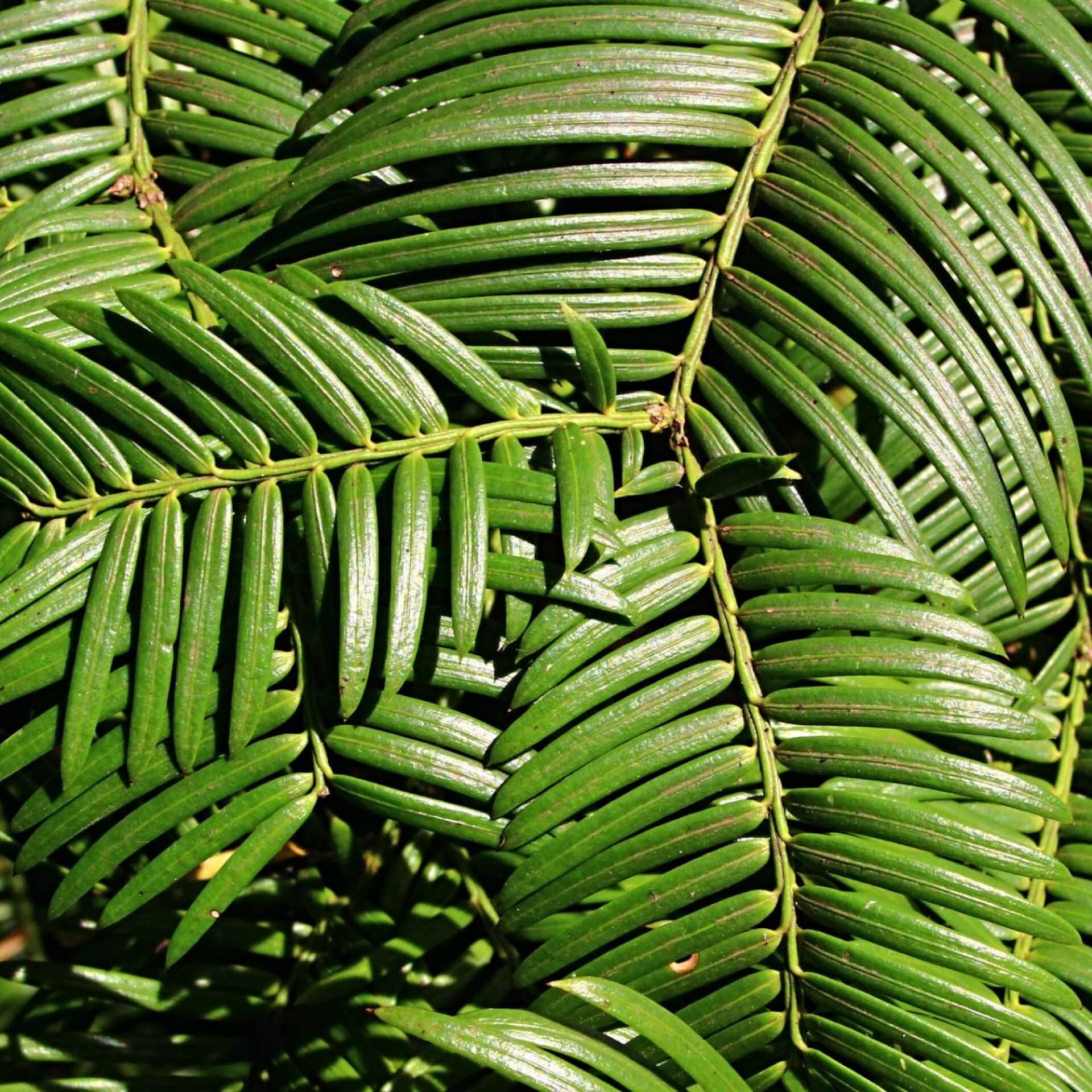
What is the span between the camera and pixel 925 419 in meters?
0.84

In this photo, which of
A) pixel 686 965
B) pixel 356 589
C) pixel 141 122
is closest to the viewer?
pixel 356 589

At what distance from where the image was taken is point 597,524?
0.83 metres

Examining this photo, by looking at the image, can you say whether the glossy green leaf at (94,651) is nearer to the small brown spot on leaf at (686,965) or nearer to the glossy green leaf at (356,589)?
the glossy green leaf at (356,589)

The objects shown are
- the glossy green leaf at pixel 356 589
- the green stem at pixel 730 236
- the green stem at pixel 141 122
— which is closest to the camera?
the glossy green leaf at pixel 356 589

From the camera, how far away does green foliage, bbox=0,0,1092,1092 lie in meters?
0.82

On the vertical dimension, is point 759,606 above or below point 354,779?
above

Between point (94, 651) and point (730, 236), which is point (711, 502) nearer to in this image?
point (730, 236)

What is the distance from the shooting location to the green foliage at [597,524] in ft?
2.68

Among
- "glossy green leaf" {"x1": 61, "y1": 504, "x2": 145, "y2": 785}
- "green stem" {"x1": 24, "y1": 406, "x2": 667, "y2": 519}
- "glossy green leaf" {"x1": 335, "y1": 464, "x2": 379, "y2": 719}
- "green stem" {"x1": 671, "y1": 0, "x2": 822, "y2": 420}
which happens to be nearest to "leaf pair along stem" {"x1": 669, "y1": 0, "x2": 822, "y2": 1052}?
"green stem" {"x1": 671, "y1": 0, "x2": 822, "y2": 420}

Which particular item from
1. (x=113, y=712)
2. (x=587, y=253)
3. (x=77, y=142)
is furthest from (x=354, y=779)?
(x=77, y=142)

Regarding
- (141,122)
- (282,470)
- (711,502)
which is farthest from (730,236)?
(141,122)

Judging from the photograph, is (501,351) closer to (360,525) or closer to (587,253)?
(587,253)

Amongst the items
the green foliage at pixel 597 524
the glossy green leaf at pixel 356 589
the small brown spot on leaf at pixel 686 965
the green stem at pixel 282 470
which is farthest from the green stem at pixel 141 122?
the small brown spot on leaf at pixel 686 965

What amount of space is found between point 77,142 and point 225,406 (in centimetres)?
43
